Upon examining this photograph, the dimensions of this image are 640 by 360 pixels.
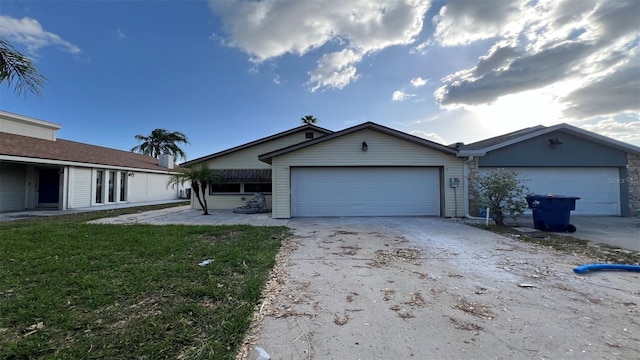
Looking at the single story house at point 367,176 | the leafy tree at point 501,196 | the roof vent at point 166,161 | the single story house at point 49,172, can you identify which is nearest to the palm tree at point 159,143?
the roof vent at point 166,161

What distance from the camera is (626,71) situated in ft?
33.5

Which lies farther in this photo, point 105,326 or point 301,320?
point 301,320

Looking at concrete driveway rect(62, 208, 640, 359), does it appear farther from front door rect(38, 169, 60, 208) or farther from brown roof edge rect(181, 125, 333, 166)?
front door rect(38, 169, 60, 208)

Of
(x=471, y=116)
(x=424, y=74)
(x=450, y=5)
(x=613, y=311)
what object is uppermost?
(x=450, y=5)

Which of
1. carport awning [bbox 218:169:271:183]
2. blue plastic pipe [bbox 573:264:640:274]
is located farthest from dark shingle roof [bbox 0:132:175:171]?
blue plastic pipe [bbox 573:264:640:274]

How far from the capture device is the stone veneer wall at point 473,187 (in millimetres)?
10984

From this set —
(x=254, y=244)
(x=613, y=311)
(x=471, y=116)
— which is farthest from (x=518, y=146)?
(x=254, y=244)

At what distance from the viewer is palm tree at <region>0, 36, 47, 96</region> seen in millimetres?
4551

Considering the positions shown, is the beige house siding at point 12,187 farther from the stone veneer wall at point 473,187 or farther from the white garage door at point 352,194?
the stone veneer wall at point 473,187

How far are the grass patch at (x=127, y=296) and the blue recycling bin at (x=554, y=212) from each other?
8483 millimetres

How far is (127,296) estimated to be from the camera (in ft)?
10.8

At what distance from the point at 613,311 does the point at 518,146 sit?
10.3 m

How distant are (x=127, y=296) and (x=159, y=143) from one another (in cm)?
3260

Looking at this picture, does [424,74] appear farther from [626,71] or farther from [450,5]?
[626,71]
